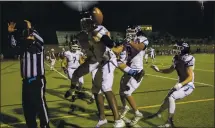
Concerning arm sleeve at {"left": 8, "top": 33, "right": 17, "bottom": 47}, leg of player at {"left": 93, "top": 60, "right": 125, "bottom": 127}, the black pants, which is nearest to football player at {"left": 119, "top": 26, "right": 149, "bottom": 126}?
leg of player at {"left": 93, "top": 60, "right": 125, "bottom": 127}

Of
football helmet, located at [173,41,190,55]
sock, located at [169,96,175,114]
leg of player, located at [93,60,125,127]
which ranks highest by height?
football helmet, located at [173,41,190,55]

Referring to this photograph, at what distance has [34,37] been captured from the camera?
5.98 metres

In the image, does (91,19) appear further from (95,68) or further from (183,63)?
(183,63)

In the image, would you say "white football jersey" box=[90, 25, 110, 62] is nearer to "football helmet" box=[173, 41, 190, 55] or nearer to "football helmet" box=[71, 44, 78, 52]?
"football helmet" box=[173, 41, 190, 55]

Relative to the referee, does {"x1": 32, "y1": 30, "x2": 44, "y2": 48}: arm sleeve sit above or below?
above

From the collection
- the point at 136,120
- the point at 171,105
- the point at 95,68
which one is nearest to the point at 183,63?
the point at 171,105

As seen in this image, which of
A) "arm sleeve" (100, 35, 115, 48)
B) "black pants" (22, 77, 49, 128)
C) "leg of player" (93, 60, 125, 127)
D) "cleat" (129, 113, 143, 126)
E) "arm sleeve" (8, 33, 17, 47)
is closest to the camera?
"arm sleeve" (100, 35, 115, 48)

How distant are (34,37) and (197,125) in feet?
13.4

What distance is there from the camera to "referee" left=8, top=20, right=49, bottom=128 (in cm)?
592

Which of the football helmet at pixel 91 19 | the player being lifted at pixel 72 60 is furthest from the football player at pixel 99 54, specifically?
the player being lifted at pixel 72 60

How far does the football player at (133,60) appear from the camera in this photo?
6895mm

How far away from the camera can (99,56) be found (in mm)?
5680

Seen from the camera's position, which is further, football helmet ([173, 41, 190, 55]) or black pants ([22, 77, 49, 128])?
football helmet ([173, 41, 190, 55])

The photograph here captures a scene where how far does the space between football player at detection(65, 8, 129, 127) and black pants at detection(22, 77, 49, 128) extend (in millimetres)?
753
